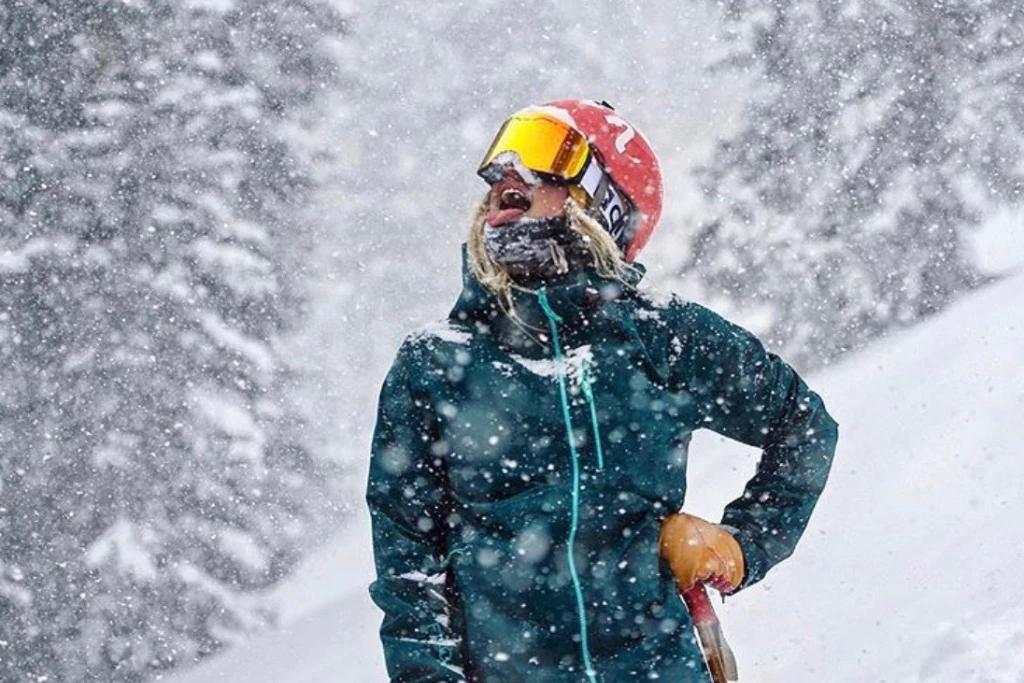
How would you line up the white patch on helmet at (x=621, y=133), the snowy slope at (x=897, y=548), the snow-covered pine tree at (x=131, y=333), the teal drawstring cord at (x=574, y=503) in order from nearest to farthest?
the teal drawstring cord at (x=574, y=503)
the white patch on helmet at (x=621, y=133)
the snowy slope at (x=897, y=548)
the snow-covered pine tree at (x=131, y=333)

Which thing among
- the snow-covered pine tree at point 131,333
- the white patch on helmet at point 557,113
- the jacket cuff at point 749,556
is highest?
the snow-covered pine tree at point 131,333

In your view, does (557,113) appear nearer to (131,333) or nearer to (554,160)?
(554,160)

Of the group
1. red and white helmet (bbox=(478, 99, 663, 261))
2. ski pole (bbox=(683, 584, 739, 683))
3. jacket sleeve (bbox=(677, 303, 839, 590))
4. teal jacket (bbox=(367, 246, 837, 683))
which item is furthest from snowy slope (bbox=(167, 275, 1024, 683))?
red and white helmet (bbox=(478, 99, 663, 261))

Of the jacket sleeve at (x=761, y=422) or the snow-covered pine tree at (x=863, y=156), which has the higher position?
the snow-covered pine tree at (x=863, y=156)

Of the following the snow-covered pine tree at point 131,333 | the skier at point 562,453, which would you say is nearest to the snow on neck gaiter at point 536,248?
the skier at point 562,453

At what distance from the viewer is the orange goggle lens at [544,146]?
9.77ft

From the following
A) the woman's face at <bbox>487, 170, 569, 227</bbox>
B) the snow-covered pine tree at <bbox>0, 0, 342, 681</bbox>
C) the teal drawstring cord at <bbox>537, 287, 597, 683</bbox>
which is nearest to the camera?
the teal drawstring cord at <bbox>537, 287, 597, 683</bbox>

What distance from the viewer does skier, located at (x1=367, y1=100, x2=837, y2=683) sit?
8.75 feet

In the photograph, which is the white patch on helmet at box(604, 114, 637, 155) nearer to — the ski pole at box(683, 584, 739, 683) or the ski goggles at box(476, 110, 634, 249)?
the ski goggles at box(476, 110, 634, 249)

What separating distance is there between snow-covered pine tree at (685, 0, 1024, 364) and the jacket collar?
13161 millimetres

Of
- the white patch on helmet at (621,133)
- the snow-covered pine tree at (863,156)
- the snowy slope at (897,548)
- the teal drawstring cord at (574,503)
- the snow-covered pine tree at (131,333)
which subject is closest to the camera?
the teal drawstring cord at (574,503)

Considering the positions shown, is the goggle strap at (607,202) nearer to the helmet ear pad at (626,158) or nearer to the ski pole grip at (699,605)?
the helmet ear pad at (626,158)

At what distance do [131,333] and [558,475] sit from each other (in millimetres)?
11248

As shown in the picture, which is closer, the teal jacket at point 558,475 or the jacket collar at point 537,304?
the teal jacket at point 558,475
